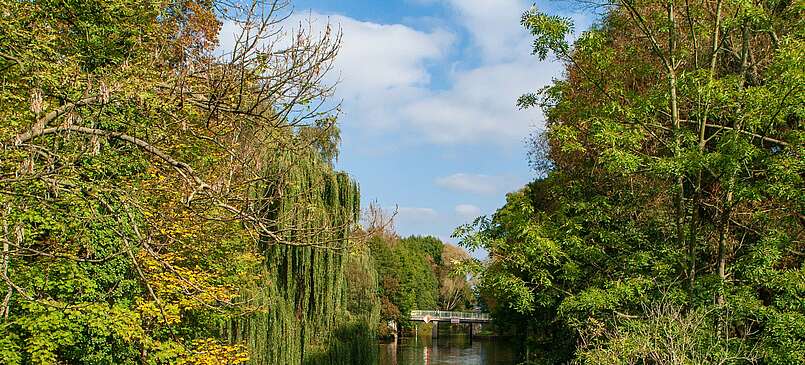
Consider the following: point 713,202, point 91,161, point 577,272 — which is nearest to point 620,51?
point 713,202

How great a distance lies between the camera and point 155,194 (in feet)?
34.4

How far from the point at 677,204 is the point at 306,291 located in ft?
26.6

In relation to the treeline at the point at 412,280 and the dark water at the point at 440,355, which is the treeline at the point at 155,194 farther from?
the dark water at the point at 440,355

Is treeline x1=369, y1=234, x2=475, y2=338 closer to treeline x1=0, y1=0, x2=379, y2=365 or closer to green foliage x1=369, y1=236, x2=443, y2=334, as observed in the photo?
green foliage x1=369, y1=236, x2=443, y2=334

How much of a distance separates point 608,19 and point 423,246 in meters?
56.1

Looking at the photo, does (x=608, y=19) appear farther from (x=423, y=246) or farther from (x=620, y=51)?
(x=423, y=246)

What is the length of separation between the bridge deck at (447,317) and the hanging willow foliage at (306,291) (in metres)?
38.0

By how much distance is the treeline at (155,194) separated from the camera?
594 cm

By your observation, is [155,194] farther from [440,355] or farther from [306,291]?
[440,355]

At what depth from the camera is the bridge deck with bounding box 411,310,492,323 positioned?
56.3 m

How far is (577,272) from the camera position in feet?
43.0

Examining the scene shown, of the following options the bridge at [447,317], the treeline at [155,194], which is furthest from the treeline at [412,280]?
the treeline at [155,194]

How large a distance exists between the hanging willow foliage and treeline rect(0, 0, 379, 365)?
5 cm

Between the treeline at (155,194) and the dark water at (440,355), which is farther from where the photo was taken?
the dark water at (440,355)
